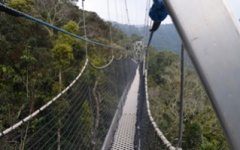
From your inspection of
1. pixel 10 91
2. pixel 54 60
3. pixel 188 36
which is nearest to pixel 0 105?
pixel 10 91

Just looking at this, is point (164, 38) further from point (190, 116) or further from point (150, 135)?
point (150, 135)

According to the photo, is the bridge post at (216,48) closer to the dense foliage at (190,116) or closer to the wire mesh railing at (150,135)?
the wire mesh railing at (150,135)

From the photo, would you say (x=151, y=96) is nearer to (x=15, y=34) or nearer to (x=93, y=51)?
(x=93, y=51)

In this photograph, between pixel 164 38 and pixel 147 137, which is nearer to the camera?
pixel 147 137

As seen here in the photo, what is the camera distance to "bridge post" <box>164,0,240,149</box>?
0.54 feet

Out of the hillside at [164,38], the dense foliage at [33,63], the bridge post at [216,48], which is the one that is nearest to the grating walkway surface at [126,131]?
the dense foliage at [33,63]

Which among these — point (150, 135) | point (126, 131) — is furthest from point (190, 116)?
point (150, 135)

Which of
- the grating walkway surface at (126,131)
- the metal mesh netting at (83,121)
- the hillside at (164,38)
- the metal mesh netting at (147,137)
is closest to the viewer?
the metal mesh netting at (147,137)

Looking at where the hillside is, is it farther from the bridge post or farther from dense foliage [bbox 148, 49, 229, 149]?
the bridge post

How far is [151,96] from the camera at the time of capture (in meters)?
9.55

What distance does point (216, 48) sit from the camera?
0.17 m

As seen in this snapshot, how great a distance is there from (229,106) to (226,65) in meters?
0.03

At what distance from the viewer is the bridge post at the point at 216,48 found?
17 centimetres

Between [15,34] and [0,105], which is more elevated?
[15,34]
